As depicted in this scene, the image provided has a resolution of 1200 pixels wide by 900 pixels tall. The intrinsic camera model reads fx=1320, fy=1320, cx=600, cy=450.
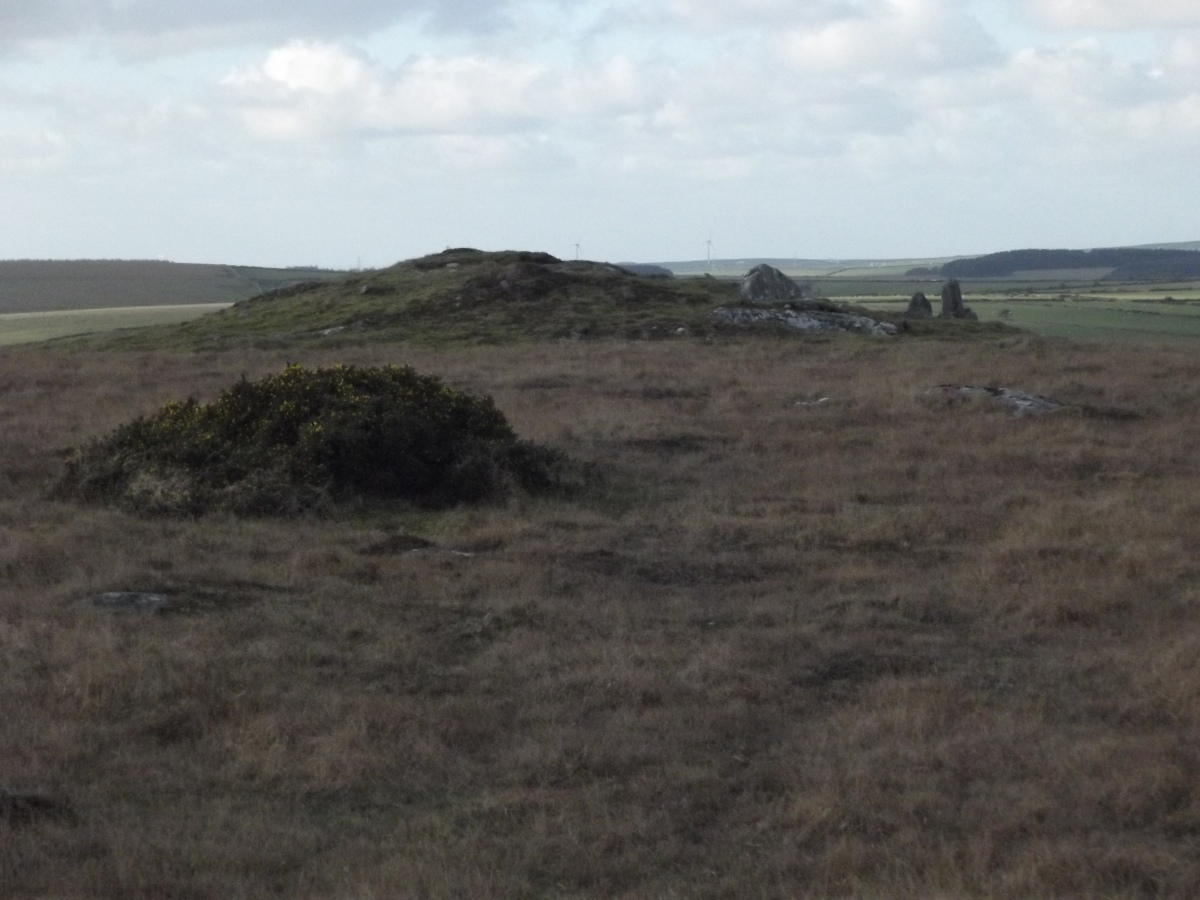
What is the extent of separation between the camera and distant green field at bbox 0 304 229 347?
189 feet

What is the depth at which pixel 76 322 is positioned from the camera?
219 ft

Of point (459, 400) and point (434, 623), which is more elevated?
point (459, 400)

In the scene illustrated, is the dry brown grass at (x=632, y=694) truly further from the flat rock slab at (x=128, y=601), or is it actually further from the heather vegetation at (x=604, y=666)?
the flat rock slab at (x=128, y=601)

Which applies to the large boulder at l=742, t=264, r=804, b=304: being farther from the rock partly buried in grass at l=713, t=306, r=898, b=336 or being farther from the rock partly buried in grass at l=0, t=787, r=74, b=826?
the rock partly buried in grass at l=0, t=787, r=74, b=826

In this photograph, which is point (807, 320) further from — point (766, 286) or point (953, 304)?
point (953, 304)

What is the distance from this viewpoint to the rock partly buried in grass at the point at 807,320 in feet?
132

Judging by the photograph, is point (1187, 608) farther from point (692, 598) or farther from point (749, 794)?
point (749, 794)

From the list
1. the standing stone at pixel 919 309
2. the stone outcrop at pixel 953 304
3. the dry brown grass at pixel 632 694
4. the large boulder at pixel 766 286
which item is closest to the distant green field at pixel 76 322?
the large boulder at pixel 766 286

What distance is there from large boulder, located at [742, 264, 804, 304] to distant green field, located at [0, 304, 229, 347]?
87.9ft

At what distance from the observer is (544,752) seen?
6.82m

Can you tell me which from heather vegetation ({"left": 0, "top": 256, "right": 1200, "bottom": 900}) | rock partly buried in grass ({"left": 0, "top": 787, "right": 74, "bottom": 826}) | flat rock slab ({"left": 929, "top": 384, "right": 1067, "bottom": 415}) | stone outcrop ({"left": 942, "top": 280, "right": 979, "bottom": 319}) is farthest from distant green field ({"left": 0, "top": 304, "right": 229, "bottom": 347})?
rock partly buried in grass ({"left": 0, "top": 787, "right": 74, "bottom": 826})

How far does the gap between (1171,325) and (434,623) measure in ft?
158

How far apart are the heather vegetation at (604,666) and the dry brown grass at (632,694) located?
3 cm

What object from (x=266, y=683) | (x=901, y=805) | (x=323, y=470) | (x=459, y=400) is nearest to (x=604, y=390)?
(x=459, y=400)
